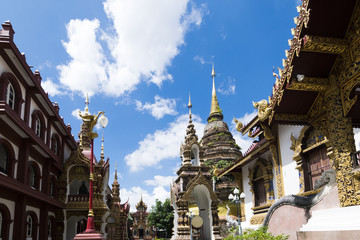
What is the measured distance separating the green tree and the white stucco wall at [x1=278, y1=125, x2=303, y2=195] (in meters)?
30.1

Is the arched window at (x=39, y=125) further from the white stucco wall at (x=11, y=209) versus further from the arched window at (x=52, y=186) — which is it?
the white stucco wall at (x=11, y=209)

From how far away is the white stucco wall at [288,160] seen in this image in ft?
42.8

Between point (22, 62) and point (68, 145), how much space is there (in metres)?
11.9

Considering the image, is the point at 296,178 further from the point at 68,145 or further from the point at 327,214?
the point at 68,145

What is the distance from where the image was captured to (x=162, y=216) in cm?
4241

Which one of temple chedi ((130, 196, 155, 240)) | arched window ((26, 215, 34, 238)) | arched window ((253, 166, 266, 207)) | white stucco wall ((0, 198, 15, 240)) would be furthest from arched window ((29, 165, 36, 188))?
temple chedi ((130, 196, 155, 240))

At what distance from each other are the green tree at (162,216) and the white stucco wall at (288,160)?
30.1 metres

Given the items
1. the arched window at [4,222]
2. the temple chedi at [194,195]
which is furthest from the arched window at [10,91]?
the temple chedi at [194,195]

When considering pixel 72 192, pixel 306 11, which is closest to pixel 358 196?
pixel 306 11

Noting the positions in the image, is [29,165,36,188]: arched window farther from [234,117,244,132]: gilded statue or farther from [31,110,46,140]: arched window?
[234,117,244,132]: gilded statue

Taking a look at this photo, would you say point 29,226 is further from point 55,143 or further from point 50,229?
point 55,143

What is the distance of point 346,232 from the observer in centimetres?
580

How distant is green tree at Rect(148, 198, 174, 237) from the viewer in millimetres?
42031

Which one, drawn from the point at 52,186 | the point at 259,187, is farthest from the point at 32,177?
the point at 259,187
